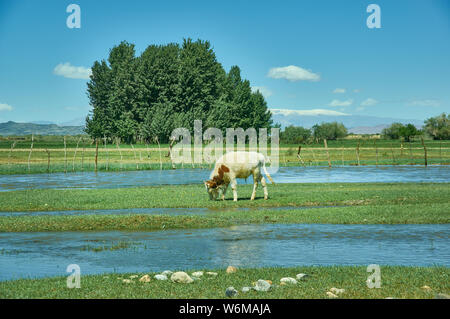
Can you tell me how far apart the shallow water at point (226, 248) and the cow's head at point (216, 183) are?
7.73 metres

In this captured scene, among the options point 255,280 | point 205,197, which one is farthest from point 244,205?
point 255,280

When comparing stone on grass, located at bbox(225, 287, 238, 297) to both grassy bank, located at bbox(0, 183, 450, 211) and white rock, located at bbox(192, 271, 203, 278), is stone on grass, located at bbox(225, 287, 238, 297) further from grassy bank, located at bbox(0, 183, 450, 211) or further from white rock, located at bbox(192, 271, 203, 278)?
grassy bank, located at bbox(0, 183, 450, 211)

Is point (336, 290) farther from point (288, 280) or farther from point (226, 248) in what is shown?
point (226, 248)

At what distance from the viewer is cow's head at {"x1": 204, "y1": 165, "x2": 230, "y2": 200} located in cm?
2742

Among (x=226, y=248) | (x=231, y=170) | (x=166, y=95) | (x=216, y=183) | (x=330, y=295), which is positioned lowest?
(x=226, y=248)

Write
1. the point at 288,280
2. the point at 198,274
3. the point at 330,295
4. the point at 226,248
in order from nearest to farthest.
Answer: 1. the point at 330,295
2. the point at 288,280
3. the point at 198,274
4. the point at 226,248

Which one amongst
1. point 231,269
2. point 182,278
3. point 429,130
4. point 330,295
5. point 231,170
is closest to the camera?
point 330,295

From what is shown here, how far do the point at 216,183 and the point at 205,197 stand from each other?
1.78m

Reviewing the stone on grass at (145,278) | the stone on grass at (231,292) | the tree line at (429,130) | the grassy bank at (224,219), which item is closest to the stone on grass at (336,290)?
the stone on grass at (231,292)

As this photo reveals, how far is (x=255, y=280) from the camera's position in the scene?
11719 millimetres

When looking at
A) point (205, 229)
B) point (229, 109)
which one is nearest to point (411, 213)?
point (205, 229)

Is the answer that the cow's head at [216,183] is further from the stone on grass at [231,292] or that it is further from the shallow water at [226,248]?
the stone on grass at [231,292]
